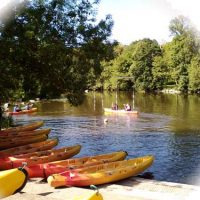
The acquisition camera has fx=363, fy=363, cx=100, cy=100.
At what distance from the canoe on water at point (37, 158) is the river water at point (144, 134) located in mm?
2500

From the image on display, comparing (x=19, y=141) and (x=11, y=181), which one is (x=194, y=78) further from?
(x=11, y=181)

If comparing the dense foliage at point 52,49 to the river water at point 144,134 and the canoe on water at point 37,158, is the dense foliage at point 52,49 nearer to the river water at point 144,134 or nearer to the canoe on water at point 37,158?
the canoe on water at point 37,158

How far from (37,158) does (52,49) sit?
394 cm

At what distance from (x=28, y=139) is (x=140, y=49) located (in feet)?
122

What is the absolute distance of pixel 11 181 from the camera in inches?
249

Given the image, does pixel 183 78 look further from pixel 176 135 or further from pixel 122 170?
pixel 122 170

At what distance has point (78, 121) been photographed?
2761 centimetres

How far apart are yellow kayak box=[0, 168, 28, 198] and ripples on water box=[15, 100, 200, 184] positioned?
776 cm

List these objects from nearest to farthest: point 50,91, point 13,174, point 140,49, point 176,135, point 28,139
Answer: point 13,174 → point 50,91 → point 28,139 → point 176,135 → point 140,49

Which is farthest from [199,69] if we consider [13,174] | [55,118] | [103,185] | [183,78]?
[13,174]

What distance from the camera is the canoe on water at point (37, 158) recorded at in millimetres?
12547

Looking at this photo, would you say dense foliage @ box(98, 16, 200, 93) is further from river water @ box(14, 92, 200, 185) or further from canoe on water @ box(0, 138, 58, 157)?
canoe on water @ box(0, 138, 58, 157)

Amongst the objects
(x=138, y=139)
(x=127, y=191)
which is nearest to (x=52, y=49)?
(x=127, y=191)

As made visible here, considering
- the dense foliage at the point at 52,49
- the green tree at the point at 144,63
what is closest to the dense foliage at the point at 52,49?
the dense foliage at the point at 52,49
